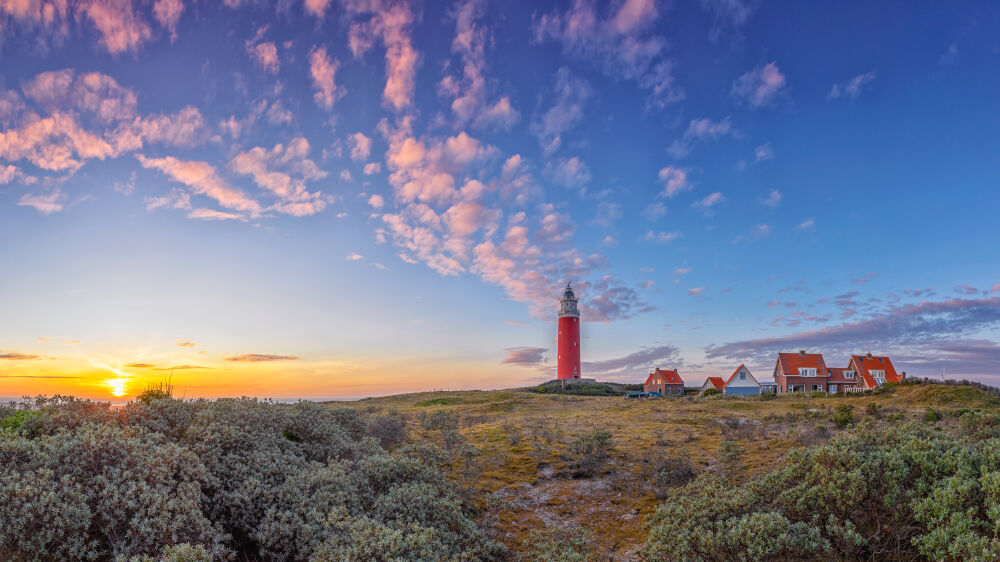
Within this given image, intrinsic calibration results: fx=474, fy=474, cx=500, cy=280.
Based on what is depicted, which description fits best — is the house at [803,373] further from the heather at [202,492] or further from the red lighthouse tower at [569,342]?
the heather at [202,492]

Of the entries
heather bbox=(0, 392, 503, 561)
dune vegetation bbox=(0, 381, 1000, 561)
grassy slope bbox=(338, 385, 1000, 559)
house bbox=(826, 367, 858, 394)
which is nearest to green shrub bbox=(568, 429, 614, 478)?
grassy slope bbox=(338, 385, 1000, 559)

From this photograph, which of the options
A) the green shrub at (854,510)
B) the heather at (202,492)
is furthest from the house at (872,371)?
the heather at (202,492)

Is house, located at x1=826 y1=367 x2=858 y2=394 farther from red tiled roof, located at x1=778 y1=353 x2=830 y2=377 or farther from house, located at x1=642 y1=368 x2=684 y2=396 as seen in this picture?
house, located at x1=642 y1=368 x2=684 y2=396

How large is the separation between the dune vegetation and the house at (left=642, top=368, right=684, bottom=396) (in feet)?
179

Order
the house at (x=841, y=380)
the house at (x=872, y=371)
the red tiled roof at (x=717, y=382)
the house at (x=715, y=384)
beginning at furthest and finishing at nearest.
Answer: the red tiled roof at (x=717, y=382), the house at (x=715, y=384), the house at (x=841, y=380), the house at (x=872, y=371)

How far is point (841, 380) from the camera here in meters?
57.7

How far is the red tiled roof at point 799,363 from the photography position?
57.3 metres

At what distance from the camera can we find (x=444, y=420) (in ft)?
56.7

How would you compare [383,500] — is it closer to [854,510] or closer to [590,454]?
[854,510]

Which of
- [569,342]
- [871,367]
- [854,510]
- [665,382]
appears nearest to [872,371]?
[871,367]

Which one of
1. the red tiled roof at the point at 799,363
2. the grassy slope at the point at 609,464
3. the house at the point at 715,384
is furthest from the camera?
the house at the point at 715,384

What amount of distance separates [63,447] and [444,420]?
11563mm

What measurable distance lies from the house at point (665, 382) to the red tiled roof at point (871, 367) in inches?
801

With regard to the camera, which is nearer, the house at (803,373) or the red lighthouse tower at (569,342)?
the house at (803,373)
